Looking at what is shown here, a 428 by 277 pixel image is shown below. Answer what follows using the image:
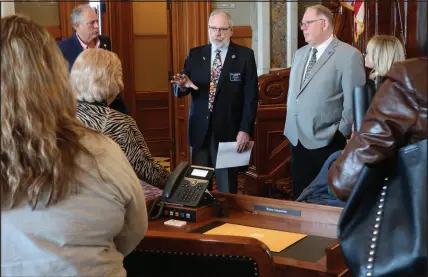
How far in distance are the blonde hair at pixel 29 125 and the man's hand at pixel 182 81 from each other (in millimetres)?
2815

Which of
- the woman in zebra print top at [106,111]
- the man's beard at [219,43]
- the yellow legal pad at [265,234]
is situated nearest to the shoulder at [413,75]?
the yellow legal pad at [265,234]

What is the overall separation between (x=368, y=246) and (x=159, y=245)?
2.09ft

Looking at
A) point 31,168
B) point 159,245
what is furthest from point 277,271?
point 31,168

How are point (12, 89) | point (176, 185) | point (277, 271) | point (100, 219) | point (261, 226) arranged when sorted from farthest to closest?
point (176, 185), point (261, 226), point (277, 271), point (100, 219), point (12, 89)

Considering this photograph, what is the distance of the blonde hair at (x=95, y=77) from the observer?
2744 mm

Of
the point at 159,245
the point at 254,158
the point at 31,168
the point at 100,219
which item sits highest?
the point at 31,168

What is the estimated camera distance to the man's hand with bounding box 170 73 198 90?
4.27 metres

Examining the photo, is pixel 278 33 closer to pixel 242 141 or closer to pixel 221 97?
pixel 221 97

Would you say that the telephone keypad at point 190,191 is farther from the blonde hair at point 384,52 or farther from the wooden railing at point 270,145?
the wooden railing at point 270,145

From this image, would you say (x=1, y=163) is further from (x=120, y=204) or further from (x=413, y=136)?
(x=413, y=136)

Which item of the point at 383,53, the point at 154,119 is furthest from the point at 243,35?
the point at 383,53

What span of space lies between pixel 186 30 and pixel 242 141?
2528mm

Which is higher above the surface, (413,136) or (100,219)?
(413,136)

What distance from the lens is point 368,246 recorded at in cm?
157
